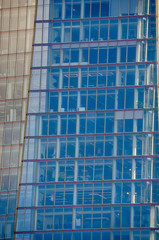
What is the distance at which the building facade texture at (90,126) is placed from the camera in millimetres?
80938

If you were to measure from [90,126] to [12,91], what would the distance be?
1555 cm

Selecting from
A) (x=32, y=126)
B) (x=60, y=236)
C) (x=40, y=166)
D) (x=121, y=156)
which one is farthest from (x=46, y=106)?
(x=60, y=236)

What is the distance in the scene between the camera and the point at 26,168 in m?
82.8

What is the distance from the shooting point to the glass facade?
272ft

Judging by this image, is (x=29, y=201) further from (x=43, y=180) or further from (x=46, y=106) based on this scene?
(x=46, y=106)

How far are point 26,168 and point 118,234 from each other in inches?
759

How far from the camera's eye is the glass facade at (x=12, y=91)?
3260 inches

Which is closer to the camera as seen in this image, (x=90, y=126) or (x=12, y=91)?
(x=90, y=126)

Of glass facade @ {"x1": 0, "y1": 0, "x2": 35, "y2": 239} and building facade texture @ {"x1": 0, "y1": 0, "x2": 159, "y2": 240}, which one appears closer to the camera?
building facade texture @ {"x1": 0, "y1": 0, "x2": 159, "y2": 240}

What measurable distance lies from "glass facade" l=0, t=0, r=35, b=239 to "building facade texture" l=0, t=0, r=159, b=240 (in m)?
0.46

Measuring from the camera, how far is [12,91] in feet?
282

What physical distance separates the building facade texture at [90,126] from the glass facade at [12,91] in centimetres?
46

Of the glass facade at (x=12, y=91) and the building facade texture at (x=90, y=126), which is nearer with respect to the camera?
the building facade texture at (x=90, y=126)

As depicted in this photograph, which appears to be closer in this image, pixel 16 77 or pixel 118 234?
pixel 118 234
